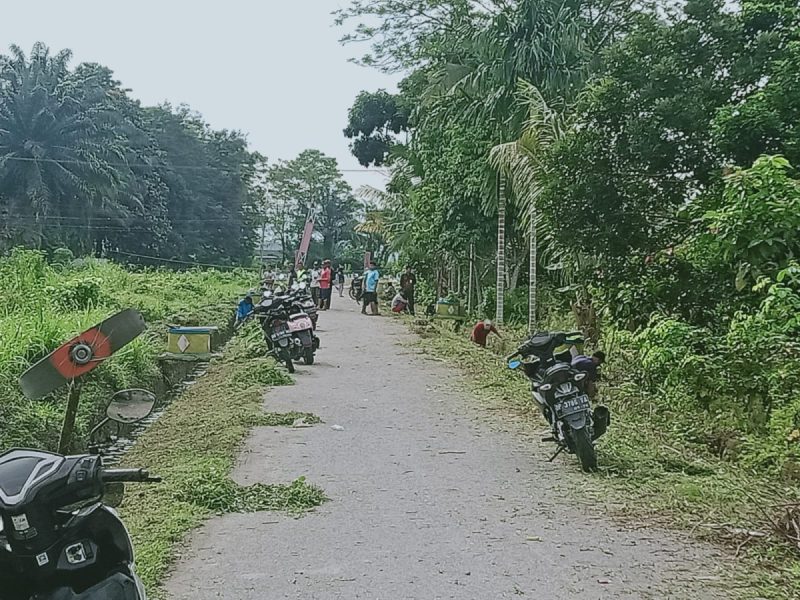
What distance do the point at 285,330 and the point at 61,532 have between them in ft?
36.3

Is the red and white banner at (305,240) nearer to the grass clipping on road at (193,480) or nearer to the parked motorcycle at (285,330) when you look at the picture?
the parked motorcycle at (285,330)

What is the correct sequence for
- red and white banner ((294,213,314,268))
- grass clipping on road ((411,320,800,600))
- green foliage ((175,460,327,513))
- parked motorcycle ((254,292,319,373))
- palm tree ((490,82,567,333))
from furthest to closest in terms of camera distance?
1. red and white banner ((294,213,314,268))
2. palm tree ((490,82,567,333))
3. parked motorcycle ((254,292,319,373))
4. green foliage ((175,460,327,513))
5. grass clipping on road ((411,320,800,600))

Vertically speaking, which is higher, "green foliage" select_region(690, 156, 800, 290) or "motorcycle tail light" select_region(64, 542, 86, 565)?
"green foliage" select_region(690, 156, 800, 290)

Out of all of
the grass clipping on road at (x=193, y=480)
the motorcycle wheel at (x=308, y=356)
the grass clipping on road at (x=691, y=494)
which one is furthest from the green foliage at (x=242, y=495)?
the motorcycle wheel at (x=308, y=356)

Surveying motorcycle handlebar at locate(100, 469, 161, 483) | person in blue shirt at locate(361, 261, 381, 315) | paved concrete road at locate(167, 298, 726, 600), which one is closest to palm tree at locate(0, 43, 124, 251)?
person in blue shirt at locate(361, 261, 381, 315)

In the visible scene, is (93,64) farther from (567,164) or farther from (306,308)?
(567,164)

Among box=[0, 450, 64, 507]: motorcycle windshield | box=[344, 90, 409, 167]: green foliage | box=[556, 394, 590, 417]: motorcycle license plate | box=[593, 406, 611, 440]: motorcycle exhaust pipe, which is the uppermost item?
box=[344, 90, 409, 167]: green foliage

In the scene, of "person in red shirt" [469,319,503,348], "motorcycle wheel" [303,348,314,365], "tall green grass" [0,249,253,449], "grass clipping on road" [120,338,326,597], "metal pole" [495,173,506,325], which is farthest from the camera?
"metal pole" [495,173,506,325]

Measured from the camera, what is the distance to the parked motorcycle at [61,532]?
2.52 meters

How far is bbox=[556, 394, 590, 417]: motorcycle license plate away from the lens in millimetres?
7129

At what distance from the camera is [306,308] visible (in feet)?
51.7

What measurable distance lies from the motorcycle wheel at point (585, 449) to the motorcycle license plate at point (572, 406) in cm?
15

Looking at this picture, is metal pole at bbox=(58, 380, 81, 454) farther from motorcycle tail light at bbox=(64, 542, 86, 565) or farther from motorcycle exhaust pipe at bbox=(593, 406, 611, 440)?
motorcycle exhaust pipe at bbox=(593, 406, 611, 440)

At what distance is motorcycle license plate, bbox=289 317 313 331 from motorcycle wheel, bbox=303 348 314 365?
416 millimetres
